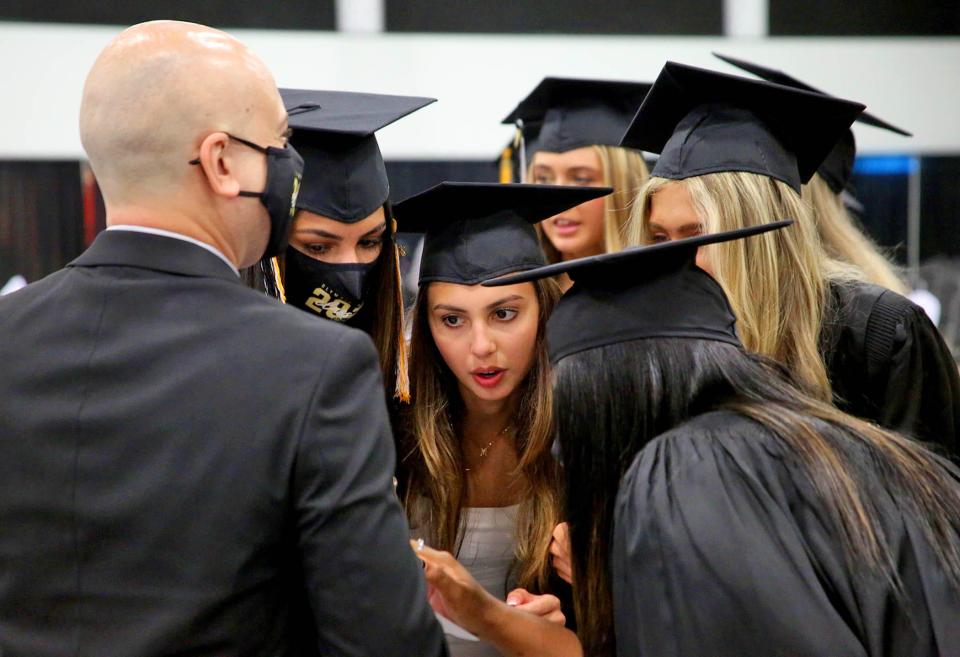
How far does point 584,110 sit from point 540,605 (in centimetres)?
232

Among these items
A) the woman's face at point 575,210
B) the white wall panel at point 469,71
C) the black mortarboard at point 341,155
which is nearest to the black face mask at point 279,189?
the black mortarboard at point 341,155

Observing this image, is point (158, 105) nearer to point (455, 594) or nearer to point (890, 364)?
point (455, 594)

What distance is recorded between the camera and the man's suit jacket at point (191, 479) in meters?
1.33

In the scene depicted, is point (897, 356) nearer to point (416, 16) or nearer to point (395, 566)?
point (395, 566)

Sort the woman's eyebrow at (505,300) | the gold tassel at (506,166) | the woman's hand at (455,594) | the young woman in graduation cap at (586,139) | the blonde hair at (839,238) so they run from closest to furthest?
the woman's hand at (455,594) → the woman's eyebrow at (505,300) → the blonde hair at (839,238) → the young woman in graduation cap at (586,139) → the gold tassel at (506,166)

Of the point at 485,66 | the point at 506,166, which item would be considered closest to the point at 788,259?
the point at 506,166

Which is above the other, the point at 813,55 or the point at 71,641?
the point at 813,55

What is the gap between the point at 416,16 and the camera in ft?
24.1

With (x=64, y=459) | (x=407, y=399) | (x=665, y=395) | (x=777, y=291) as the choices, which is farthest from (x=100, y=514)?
(x=777, y=291)

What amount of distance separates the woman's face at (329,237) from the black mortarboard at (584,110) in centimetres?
158

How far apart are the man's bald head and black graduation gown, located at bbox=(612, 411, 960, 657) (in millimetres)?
776

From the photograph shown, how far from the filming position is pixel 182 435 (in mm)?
1330

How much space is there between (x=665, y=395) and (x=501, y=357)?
0.96 metres

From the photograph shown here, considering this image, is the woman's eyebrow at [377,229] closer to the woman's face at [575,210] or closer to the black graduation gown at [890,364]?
the black graduation gown at [890,364]
